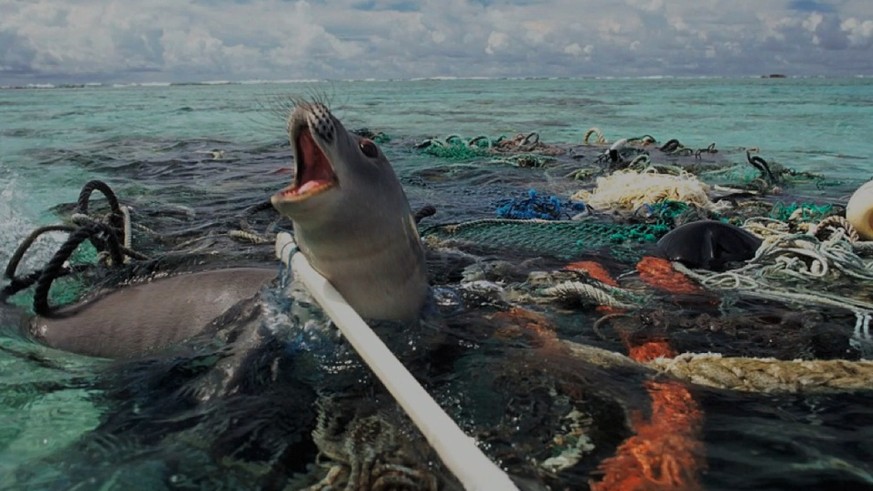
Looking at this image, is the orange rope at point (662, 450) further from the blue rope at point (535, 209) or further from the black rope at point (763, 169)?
the black rope at point (763, 169)

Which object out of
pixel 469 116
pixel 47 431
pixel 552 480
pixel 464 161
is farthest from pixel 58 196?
pixel 469 116

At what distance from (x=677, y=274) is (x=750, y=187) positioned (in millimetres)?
4772

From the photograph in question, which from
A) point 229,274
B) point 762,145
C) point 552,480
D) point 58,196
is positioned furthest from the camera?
point 762,145

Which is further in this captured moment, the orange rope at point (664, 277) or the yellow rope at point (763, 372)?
the orange rope at point (664, 277)

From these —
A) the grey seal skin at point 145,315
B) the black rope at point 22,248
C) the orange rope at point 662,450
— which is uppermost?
the black rope at point 22,248

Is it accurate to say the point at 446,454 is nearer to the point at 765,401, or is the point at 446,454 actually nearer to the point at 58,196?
the point at 765,401

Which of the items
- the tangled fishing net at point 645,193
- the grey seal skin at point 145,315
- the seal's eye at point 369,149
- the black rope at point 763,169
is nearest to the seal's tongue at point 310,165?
the seal's eye at point 369,149

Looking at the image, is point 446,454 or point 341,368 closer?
point 446,454

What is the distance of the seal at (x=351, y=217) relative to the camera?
2512 mm

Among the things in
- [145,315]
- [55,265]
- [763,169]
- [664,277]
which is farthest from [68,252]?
[763,169]

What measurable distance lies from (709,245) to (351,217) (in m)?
3.05

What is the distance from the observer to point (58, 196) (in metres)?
8.39

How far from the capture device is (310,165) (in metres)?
2.67

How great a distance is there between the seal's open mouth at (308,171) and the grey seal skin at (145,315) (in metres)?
0.81
